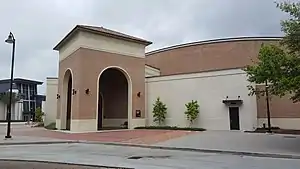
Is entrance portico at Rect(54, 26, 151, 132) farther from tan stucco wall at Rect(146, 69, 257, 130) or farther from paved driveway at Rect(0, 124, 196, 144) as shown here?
paved driveway at Rect(0, 124, 196, 144)

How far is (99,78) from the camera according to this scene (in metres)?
27.5

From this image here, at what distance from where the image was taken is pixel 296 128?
981 inches

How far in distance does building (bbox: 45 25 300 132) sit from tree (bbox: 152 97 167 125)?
0.45m

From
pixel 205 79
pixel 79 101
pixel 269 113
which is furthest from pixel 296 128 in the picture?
pixel 79 101

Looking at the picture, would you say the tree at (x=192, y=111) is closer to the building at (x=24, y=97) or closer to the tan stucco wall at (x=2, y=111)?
the building at (x=24, y=97)

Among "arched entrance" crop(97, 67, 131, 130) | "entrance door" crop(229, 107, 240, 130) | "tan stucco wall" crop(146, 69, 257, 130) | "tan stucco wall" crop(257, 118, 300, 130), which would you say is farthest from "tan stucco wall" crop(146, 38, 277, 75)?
"entrance door" crop(229, 107, 240, 130)

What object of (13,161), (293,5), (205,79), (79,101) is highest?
(293,5)

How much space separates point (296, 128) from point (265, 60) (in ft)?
43.7

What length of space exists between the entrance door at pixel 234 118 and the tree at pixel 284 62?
36.8 feet

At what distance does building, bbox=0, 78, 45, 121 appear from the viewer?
6334cm

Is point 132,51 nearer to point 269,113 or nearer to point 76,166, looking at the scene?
point 269,113

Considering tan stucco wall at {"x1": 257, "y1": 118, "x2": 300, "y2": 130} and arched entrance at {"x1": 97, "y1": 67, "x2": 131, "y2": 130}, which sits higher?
arched entrance at {"x1": 97, "y1": 67, "x2": 131, "y2": 130}

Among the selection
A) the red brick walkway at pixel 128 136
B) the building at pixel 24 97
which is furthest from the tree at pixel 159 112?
the building at pixel 24 97

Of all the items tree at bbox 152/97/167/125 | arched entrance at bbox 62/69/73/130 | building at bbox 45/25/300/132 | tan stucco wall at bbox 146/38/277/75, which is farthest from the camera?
tan stucco wall at bbox 146/38/277/75
